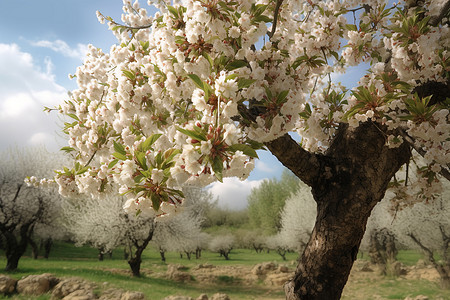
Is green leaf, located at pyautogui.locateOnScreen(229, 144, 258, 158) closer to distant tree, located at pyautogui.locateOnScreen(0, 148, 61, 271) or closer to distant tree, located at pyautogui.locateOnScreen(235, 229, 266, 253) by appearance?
distant tree, located at pyautogui.locateOnScreen(0, 148, 61, 271)

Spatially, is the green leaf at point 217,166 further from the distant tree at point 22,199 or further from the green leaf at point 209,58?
the distant tree at point 22,199

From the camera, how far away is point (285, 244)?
2311 cm

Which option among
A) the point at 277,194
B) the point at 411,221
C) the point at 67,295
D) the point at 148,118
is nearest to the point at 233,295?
the point at 67,295

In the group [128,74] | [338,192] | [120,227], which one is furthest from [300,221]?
[128,74]

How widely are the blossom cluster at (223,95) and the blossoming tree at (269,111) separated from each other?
0.01 metres

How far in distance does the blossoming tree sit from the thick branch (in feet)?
0.04

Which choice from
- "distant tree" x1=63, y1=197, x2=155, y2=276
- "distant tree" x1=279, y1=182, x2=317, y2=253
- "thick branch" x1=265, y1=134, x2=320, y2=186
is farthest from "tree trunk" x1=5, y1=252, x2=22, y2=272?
"thick branch" x1=265, y1=134, x2=320, y2=186

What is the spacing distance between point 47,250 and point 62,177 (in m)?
23.3

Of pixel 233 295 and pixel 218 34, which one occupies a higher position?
pixel 218 34

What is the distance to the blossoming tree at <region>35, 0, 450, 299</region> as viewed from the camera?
1.86 meters

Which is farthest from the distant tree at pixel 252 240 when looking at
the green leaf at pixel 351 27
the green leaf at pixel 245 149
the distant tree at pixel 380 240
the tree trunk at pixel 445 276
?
the green leaf at pixel 245 149

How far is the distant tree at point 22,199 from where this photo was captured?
50.2 ft

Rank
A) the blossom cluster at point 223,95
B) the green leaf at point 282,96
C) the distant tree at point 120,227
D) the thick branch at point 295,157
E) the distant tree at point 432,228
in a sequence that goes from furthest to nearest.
A: the distant tree at point 120,227, the distant tree at point 432,228, the thick branch at point 295,157, the green leaf at point 282,96, the blossom cluster at point 223,95

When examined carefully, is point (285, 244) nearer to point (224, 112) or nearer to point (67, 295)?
point (67, 295)
